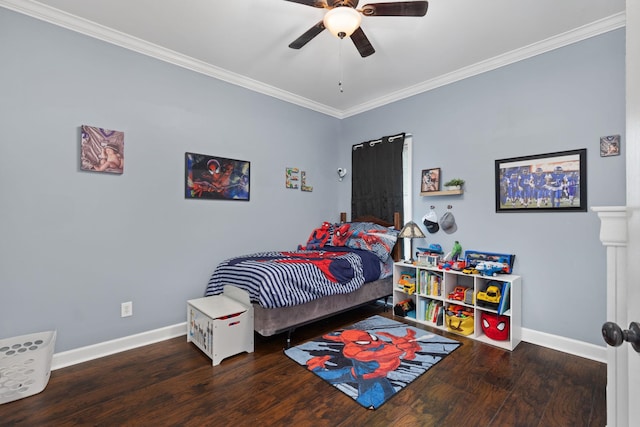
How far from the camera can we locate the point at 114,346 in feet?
8.30

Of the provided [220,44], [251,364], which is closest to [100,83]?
[220,44]

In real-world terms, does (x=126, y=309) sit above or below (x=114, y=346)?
above

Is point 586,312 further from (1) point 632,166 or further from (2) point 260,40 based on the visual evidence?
(2) point 260,40

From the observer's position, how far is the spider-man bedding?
→ 2488 mm

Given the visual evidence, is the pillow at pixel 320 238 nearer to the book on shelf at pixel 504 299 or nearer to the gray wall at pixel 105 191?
the gray wall at pixel 105 191

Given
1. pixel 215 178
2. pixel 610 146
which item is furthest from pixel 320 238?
pixel 610 146

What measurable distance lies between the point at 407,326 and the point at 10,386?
3.08 m

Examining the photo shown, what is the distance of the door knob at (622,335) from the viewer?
0.54 m

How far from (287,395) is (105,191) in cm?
218

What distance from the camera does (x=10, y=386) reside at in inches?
73.9

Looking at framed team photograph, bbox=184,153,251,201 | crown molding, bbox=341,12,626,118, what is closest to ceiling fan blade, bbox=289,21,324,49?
framed team photograph, bbox=184,153,251,201

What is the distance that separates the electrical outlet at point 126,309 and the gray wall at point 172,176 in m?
0.05

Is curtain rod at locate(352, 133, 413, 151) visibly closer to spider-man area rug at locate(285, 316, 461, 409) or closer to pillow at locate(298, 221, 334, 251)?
pillow at locate(298, 221, 334, 251)

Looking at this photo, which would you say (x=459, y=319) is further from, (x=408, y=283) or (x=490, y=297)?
(x=408, y=283)
